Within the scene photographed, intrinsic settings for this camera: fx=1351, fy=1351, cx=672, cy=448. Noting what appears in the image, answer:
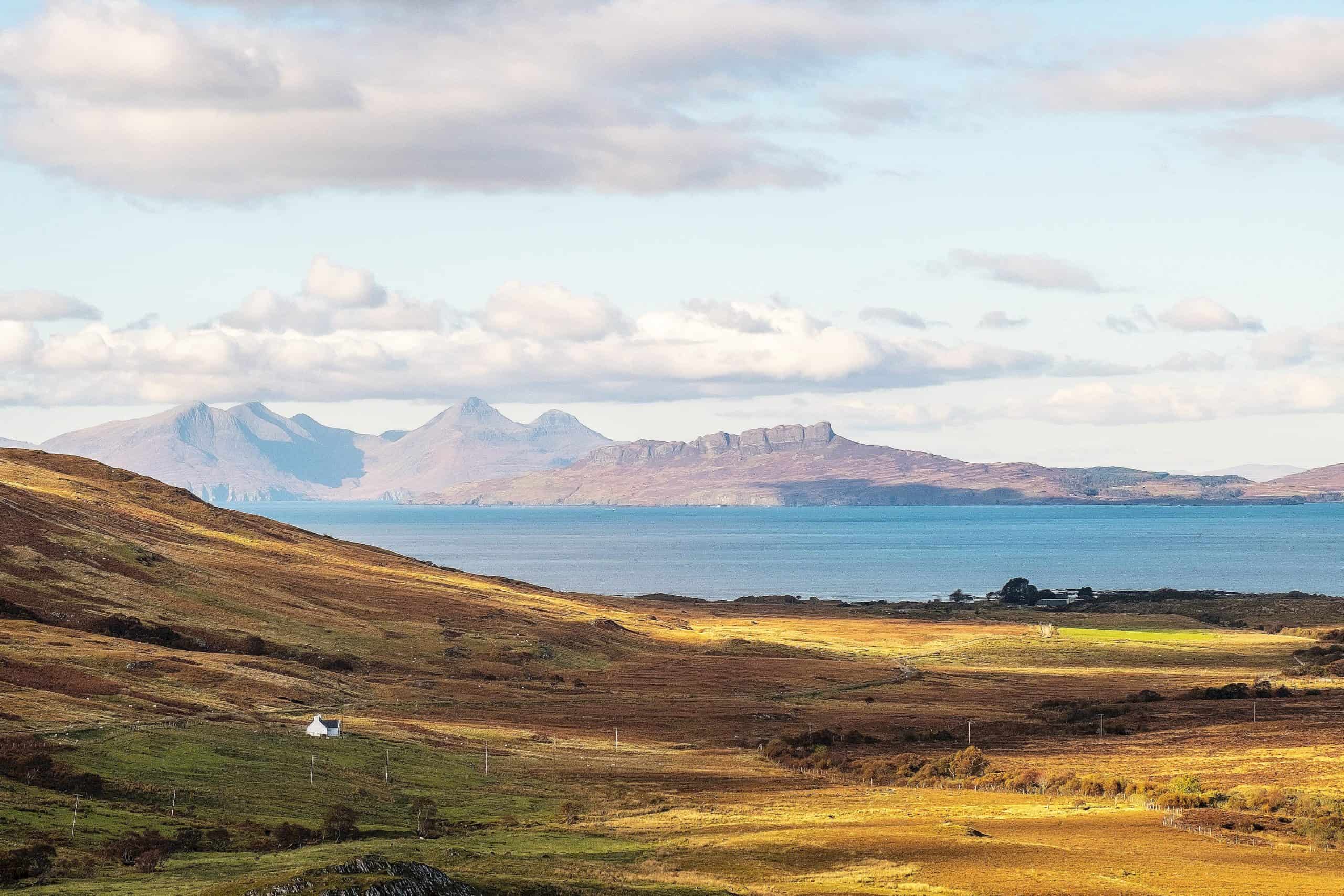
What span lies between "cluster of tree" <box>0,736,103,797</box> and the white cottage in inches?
850

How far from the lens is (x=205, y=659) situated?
347 feet

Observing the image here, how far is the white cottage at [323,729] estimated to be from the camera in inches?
3199

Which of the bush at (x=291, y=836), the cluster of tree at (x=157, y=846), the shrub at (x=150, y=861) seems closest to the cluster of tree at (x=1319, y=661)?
→ the bush at (x=291, y=836)

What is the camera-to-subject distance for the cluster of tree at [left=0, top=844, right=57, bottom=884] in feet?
140

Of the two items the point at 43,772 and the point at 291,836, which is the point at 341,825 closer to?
the point at 291,836

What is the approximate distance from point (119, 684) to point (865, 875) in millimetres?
54113

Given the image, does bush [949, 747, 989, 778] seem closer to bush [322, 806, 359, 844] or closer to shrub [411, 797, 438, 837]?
shrub [411, 797, 438, 837]

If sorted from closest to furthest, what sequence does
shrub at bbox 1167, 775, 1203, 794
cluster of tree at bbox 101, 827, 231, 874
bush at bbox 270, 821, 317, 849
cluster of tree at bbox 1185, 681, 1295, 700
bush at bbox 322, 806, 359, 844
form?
cluster of tree at bbox 101, 827, 231, 874 < bush at bbox 270, 821, 317, 849 < bush at bbox 322, 806, 359, 844 < shrub at bbox 1167, 775, 1203, 794 < cluster of tree at bbox 1185, 681, 1295, 700

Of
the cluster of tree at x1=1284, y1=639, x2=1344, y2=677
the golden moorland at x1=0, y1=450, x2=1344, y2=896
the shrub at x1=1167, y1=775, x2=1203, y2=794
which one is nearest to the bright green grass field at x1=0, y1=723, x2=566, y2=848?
the golden moorland at x1=0, y1=450, x2=1344, y2=896

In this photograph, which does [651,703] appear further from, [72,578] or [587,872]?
[587,872]

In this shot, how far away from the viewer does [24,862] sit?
43.7 m

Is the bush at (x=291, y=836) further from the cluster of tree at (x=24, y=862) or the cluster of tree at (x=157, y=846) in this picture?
the cluster of tree at (x=24, y=862)

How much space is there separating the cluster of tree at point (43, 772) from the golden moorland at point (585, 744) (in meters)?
0.23

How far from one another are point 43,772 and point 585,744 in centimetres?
4648
